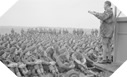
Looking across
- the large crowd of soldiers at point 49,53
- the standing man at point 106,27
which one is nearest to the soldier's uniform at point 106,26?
the standing man at point 106,27

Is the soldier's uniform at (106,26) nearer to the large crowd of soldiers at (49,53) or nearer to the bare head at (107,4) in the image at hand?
the bare head at (107,4)

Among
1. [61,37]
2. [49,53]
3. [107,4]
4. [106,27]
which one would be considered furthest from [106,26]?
[49,53]

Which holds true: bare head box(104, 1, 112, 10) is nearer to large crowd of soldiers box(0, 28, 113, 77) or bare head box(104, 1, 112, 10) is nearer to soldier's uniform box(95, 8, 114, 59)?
soldier's uniform box(95, 8, 114, 59)

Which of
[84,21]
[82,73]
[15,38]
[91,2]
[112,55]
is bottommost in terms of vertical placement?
[82,73]

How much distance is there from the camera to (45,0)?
13.8ft

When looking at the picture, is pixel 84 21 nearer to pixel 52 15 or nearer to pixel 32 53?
pixel 52 15

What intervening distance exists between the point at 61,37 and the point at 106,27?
0.76 m

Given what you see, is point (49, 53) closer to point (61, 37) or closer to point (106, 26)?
point (61, 37)

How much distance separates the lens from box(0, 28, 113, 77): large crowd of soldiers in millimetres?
4012

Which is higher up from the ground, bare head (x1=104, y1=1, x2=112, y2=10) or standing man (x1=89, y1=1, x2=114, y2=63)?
bare head (x1=104, y1=1, x2=112, y2=10)

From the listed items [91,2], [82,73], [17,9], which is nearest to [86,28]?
[91,2]

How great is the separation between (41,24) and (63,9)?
44cm

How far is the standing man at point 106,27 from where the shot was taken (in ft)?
13.7

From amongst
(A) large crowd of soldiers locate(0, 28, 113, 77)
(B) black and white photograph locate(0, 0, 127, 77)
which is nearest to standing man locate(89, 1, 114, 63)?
(B) black and white photograph locate(0, 0, 127, 77)
